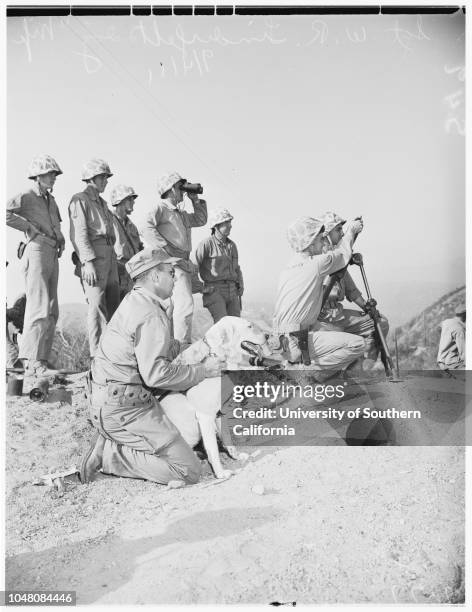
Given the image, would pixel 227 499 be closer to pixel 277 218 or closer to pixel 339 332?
pixel 339 332

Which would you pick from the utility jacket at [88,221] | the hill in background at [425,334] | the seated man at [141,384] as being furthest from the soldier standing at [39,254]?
the hill in background at [425,334]

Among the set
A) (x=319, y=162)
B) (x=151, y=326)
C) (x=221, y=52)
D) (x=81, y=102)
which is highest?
(x=221, y=52)

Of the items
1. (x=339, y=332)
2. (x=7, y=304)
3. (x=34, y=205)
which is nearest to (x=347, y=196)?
(x=339, y=332)

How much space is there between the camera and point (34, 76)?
4629mm

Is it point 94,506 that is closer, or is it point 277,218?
point 94,506

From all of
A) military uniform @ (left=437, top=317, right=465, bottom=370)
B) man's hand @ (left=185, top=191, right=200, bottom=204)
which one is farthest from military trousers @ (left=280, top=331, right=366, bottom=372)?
man's hand @ (left=185, top=191, right=200, bottom=204)

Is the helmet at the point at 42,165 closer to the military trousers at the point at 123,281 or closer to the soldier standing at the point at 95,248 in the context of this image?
the soldier standing at the point at 95,248

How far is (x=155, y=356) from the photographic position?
4406 mm

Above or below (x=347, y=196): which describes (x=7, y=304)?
below

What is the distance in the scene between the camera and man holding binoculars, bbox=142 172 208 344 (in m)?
4.90

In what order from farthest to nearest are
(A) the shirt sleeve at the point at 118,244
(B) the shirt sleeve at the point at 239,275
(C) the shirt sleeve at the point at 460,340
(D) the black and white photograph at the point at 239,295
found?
(A) the shirt sleeve at the point at 118,244
(B) the shirt sleeve at the point at 239,275
(C) the shirt sleeve at the point at 460,340
(D) the black and white photograph at the point at 239,295

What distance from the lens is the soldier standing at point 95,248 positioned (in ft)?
16.1

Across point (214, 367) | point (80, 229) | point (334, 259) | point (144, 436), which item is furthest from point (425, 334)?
point (80, 229)

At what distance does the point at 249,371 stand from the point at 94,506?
1296 millimetres
